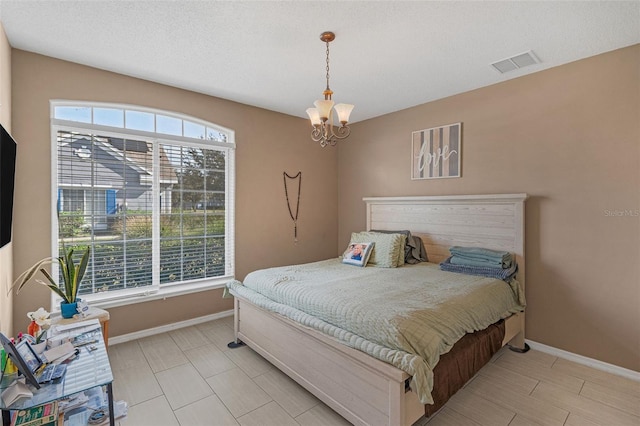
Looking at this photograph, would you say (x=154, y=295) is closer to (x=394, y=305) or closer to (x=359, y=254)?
(x=359, y=254)

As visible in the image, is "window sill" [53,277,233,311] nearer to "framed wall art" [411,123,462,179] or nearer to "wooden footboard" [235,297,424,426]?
"wooden footboard" [235,297,424,426]

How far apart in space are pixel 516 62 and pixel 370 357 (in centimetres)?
276

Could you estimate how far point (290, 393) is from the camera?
2.27 metres

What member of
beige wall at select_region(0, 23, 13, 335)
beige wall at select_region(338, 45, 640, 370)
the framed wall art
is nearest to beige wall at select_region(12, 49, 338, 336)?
beige wall at select_region(0, 23, 13, 335)

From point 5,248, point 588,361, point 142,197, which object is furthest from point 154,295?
point 588,361

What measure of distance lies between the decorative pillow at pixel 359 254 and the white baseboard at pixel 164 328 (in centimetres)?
164

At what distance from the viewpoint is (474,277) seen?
285cm

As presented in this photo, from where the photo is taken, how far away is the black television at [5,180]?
5.57 ft

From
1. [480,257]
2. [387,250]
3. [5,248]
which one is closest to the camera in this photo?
[5,248]

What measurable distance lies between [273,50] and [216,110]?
143 centimetres

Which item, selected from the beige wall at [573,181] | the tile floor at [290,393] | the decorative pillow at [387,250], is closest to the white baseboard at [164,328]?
the tile floor at [290,393]

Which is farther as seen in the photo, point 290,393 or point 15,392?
point 290,393

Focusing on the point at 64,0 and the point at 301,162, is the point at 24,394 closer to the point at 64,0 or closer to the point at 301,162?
the point at 64,0

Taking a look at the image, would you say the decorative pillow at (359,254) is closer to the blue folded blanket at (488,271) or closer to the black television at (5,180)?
the blue folded blanket at (488,271)
